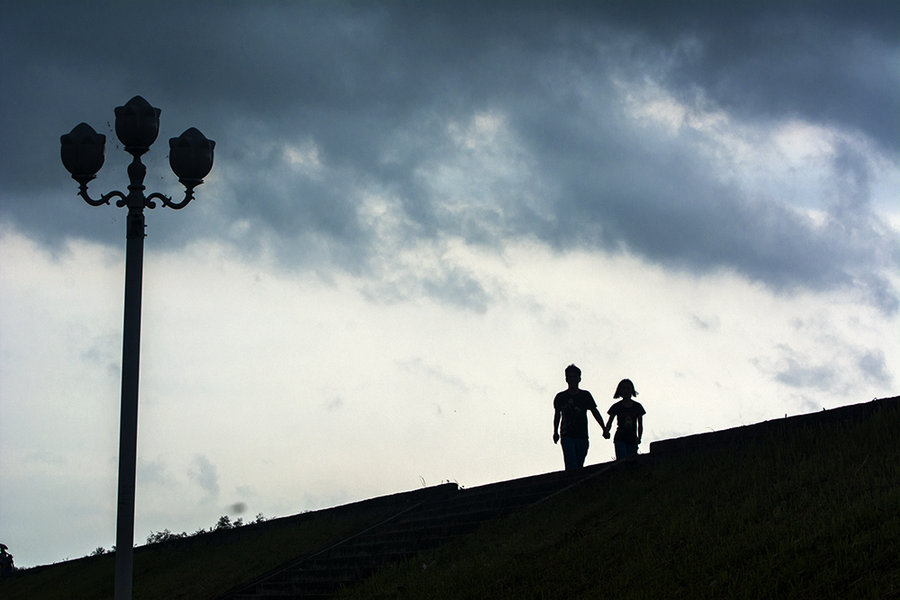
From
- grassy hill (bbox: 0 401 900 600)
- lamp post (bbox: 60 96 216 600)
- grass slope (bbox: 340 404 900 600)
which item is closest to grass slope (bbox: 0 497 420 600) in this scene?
grassy hill (bbox: 0 401 900 600)

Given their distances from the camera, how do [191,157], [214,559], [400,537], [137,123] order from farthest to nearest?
[214,559] → [400,537] → [191,157] → [137,123]

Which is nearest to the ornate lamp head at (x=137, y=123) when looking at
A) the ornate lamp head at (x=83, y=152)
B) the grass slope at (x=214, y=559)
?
the ornate lamp head at (x=83, y=152)

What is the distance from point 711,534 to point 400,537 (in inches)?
237

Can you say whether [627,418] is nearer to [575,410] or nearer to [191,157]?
[575,410]

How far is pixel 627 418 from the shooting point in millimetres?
15656

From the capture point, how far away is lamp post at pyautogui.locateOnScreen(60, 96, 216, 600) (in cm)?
1014

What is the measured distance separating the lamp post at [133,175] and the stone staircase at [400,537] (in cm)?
442

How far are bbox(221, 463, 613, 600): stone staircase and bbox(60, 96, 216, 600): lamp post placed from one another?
4418mm

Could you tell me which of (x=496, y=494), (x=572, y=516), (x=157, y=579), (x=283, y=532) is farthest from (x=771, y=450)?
(x=157, y=579)

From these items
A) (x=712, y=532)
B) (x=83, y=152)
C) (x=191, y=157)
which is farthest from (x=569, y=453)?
(x=83, y=152)

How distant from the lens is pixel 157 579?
→ 18.6 metres

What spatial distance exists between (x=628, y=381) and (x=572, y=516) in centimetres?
365

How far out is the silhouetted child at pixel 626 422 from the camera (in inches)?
617

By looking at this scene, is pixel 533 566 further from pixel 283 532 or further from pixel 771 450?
pixel 283 532
